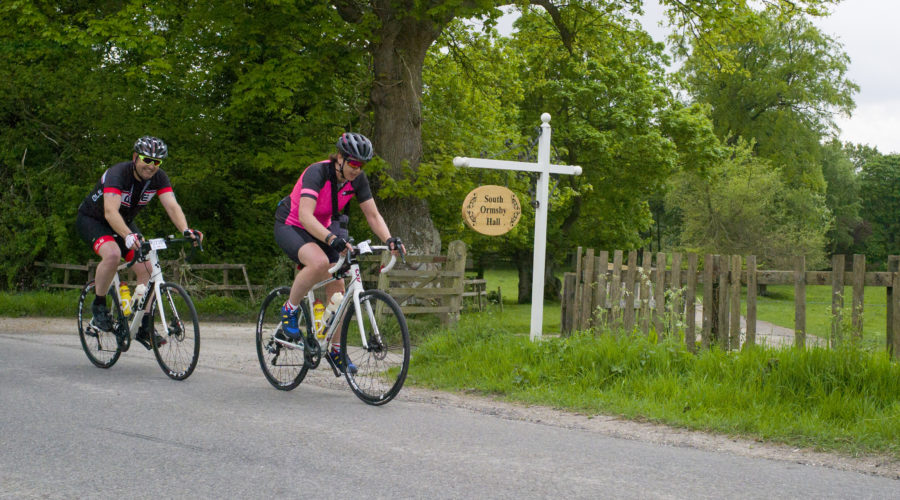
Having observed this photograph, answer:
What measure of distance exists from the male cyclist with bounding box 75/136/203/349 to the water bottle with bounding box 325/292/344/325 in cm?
145

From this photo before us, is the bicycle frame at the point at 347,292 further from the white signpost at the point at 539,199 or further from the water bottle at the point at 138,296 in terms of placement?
the white signpost at the point at 539,199

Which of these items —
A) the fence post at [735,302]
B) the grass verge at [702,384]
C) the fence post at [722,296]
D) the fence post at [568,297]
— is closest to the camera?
the grass verge at [702,384]

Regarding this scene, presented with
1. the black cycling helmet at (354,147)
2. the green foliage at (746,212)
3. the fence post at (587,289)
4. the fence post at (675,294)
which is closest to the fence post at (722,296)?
the fence post at (675,294)

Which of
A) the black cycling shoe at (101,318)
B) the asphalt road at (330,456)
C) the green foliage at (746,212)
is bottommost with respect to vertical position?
the asphalt road at (330,456)

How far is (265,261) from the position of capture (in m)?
23.6

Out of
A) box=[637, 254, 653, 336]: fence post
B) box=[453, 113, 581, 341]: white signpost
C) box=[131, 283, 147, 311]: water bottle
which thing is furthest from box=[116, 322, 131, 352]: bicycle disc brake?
box=[637, 254, 653, 336]: fence post

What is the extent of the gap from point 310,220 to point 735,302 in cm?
437

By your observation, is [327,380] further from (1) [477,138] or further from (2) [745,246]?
(2) [745,246]

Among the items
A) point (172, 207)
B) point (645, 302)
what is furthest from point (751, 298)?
point (172, 207)

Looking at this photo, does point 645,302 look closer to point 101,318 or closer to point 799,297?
point 799,297

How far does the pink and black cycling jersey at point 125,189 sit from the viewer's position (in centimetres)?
789

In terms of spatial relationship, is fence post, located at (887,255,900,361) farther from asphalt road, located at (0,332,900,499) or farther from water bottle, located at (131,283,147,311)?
water bottle, located at (131,283,147,311)

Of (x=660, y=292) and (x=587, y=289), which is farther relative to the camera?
(x=587, y=289)

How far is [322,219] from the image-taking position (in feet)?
23.7
